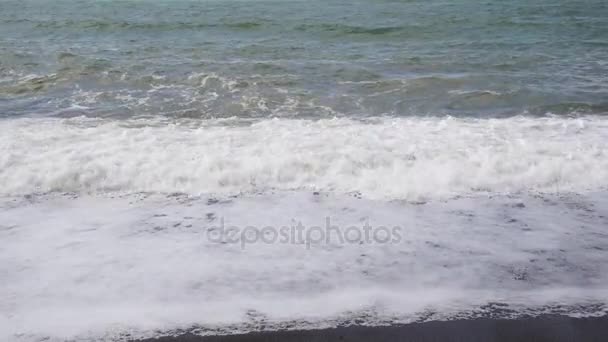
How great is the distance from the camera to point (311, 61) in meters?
11.2

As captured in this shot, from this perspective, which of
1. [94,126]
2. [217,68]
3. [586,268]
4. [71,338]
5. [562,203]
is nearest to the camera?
[71,338]

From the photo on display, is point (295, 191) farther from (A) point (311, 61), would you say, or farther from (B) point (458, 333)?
(A) point (311, 61)

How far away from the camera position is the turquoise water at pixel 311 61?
810 cm

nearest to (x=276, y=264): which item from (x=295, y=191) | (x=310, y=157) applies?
(x=295, y=191)

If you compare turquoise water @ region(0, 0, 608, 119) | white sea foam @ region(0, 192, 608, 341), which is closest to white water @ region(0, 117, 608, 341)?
white sea foam @ region(0, 192, 608, 341)

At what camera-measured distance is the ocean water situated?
3434mm

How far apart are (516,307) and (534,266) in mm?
564

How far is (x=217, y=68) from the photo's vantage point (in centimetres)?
1057

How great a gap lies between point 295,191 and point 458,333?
89.4 inches

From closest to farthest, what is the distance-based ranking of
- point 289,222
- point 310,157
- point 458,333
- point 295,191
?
point 458,333 → point 289,222 → point 295,191 → point 310,157

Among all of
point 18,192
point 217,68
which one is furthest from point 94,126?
point 217,68

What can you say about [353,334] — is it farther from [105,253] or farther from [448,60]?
[448,60]

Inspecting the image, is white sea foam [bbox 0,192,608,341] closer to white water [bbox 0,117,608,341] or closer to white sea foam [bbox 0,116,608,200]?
white water [bbox 0,117,608,341]

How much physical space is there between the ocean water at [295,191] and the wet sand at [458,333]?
85mm
